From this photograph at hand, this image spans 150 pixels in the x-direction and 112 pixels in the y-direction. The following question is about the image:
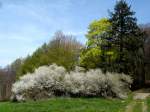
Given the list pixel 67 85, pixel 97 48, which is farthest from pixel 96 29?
pixel 67 85

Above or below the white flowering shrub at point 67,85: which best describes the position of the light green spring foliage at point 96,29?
above

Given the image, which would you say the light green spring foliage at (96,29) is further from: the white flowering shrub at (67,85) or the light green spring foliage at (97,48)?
the white flowering shrub at (67,85)

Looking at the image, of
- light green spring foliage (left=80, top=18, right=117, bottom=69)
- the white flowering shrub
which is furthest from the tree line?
the white flowering shrub

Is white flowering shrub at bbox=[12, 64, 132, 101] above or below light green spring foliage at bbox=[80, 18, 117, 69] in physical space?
below

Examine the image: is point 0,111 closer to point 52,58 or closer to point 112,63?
point 112,63

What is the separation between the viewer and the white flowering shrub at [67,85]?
141 ft

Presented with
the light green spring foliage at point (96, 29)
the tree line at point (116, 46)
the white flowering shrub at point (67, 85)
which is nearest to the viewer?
the white flowering shrub at point (67, 85)

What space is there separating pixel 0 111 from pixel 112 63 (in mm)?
26228

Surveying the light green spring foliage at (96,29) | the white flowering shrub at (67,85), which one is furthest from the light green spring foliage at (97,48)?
the white flowering shrub at (67,85)

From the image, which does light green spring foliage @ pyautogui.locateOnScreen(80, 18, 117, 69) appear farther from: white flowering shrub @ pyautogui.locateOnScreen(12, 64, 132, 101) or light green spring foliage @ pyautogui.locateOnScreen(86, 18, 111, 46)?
white flowering shrub @ pyautogui.locateOnScreen(12, 64, 132, 101)

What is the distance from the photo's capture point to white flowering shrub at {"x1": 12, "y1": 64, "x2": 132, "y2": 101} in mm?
42938

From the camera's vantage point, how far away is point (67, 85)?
1714 inches

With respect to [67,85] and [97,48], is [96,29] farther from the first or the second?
[67,85]

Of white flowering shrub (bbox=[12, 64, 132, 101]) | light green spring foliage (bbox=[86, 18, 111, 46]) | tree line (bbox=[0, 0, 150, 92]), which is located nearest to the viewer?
white flowering shrub (bbox=[12, 64, 132, 101])
